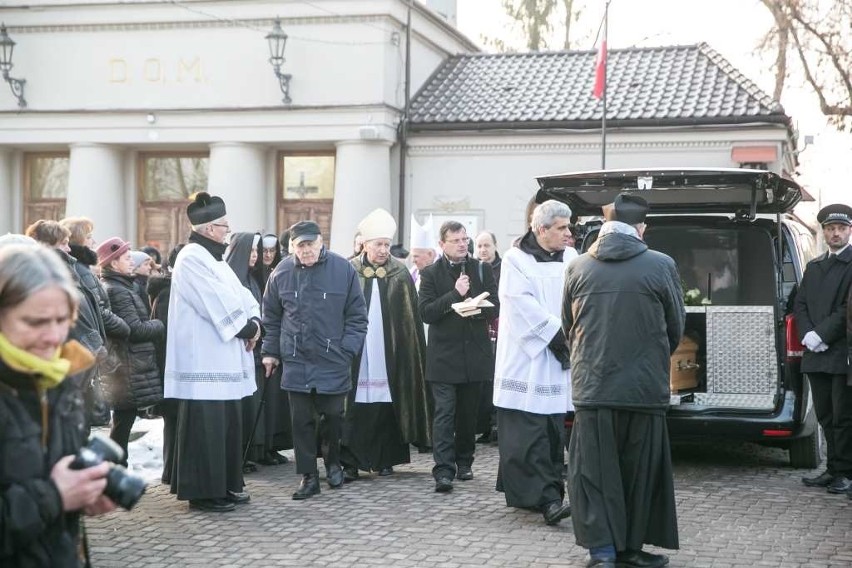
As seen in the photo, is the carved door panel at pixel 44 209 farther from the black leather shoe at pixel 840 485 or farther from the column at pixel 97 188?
the black leather shoe at pixel 840 485

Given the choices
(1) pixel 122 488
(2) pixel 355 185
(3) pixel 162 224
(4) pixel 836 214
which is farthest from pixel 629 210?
(3) pixel 162 224

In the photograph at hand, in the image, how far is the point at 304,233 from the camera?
8.59 metres

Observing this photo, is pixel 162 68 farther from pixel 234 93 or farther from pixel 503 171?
pixel 503 171

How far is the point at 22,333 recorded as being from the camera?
3.03 metres

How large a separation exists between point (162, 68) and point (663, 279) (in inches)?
724

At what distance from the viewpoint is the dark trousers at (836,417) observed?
8664 mm

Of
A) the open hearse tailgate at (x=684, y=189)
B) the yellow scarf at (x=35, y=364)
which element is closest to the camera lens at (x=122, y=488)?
the yellow scarf at (x=35, y=364)

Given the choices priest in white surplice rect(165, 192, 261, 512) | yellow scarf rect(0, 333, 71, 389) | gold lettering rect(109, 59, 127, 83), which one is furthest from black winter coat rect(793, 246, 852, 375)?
gold lettering rect(109, 59, 127, 83)

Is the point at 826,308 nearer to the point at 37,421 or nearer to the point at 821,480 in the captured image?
the point at 821,480

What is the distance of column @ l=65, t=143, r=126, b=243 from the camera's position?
75.9ft

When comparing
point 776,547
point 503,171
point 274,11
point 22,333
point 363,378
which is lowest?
point 776,547

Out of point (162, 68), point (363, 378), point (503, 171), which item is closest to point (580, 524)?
point (363, 378)

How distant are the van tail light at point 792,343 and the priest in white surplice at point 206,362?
397cm

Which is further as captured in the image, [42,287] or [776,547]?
[776,547]
